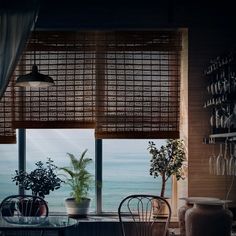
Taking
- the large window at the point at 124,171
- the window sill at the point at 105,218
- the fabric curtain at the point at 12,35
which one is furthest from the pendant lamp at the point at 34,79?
the window sill at the point at 105,218

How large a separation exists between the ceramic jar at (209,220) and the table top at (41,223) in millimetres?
891

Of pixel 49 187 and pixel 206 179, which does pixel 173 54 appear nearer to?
pixel 206 179

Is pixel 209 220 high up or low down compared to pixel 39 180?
down

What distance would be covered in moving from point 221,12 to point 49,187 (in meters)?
2.16

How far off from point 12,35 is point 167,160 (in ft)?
5.52

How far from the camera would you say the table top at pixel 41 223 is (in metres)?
3.61

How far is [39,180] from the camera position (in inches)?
171

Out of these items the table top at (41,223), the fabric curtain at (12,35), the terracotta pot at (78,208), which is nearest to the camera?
the table top at (41,223)

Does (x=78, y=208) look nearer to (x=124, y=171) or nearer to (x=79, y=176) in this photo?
(x=79, y=176)

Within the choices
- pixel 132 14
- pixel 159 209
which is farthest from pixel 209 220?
pixel 132 14

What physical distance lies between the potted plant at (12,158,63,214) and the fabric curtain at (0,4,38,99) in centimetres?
91

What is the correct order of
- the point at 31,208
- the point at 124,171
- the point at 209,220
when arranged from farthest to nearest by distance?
the point at 124,171 < the point at 31,208 < the point at 209,220

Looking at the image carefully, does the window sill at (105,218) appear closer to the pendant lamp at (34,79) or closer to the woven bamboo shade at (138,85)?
the woven bamboo shade at (138,85)

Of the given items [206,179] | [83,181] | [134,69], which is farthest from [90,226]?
[134,69]
